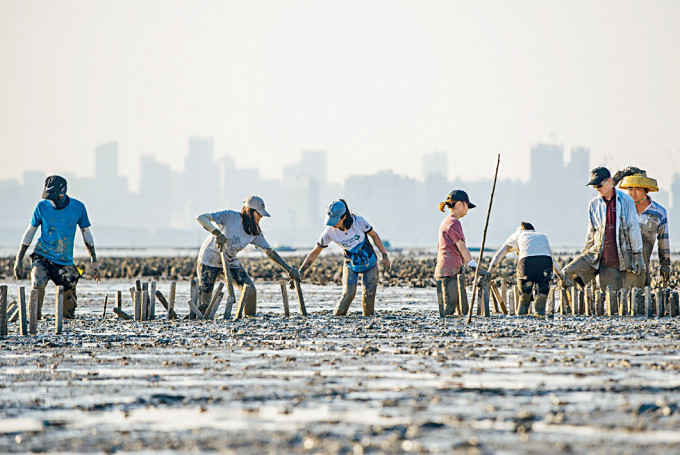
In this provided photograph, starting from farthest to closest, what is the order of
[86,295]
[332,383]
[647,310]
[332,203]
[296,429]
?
[86,295], [332,203], [647,310], [332,383], [296,429]

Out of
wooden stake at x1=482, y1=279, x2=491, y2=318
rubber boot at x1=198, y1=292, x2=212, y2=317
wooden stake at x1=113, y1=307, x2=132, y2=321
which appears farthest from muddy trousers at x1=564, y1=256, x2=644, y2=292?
wooden stake at x1=113, y1=307, x2=132, y2=321

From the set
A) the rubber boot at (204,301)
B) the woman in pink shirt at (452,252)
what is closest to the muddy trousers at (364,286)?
the woman in pink shirt at (452,252)

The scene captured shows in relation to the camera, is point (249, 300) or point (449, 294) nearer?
point (449, 294)

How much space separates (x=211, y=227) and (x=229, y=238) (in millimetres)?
363

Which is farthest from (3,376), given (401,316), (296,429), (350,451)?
(401,316)

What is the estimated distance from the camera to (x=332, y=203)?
1423cm

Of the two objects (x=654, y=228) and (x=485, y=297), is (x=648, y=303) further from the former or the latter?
(x=485, y=297)

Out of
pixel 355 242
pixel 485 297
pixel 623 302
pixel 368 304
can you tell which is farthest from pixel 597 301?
pixel 355 242

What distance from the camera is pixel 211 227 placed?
45.2ft

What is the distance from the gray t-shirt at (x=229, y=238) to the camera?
14.0 metres

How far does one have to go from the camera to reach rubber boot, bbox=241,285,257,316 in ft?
47.5

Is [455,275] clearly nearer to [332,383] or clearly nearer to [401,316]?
[401,316]

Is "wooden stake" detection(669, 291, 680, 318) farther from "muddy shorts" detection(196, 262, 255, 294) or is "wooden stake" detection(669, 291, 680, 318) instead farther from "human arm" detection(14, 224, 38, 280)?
"human arm" detection(14, 224, 38, 280)

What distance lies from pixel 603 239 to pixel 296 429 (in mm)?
8849
